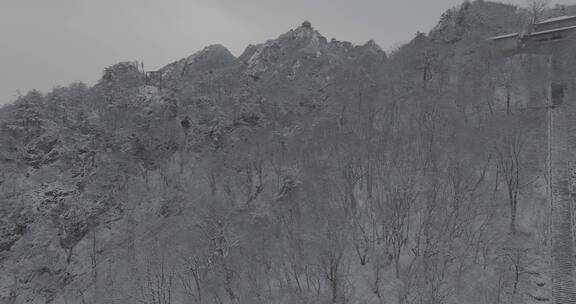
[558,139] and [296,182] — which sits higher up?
[558,139]

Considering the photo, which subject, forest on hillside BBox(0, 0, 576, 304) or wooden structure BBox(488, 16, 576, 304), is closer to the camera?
wooden structure BBox(488, 16, 576, 304)

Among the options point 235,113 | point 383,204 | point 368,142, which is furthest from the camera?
point 235,113

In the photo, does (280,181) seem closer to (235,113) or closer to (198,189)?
(198,189)

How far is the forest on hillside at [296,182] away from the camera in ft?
113

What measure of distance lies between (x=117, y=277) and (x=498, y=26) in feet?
232

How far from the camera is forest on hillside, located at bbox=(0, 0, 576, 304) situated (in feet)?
113

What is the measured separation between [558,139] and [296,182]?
91.2 feet

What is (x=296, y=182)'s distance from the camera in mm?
44562

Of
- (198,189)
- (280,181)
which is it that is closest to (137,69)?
(198,189)

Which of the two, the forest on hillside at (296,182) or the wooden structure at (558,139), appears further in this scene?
the forest on hillside at (296,182)

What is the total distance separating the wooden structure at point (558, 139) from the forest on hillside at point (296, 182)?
0.85m

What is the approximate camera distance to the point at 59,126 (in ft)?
187

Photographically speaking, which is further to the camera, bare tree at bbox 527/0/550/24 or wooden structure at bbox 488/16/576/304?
bare tree at bbox 527/0/550/24

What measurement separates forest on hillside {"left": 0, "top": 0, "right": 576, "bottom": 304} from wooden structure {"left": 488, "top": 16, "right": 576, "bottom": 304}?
853 mm
